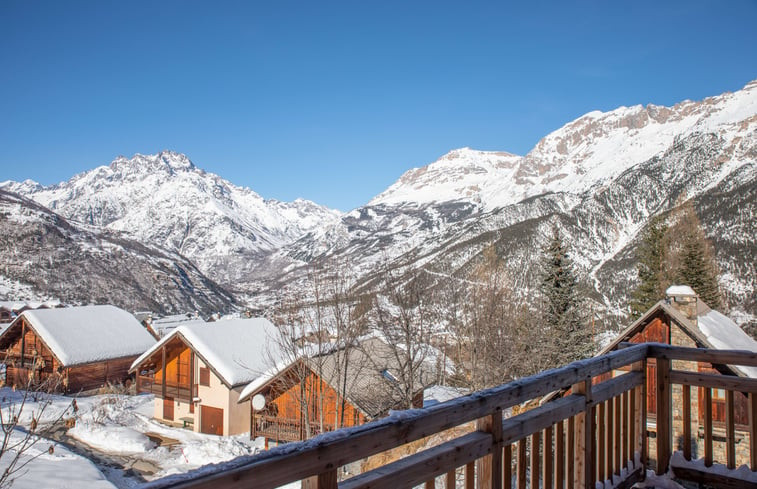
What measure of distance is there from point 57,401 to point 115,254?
12462 cm

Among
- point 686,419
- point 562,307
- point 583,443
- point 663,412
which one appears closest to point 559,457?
point 583,443

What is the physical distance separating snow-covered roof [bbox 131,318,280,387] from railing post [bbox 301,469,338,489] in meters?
25.3

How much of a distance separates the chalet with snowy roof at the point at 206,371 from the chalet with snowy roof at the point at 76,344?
28.5 ft

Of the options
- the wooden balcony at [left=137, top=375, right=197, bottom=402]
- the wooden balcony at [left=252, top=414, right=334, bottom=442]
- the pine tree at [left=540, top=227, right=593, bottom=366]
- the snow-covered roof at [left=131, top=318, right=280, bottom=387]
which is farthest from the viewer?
the wooden balcony at [left=137, top=375, right=197, bottom=402]

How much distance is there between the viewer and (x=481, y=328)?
822 inches

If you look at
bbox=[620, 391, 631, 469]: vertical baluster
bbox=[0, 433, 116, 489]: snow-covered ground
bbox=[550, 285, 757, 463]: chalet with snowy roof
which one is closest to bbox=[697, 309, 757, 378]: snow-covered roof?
bbox=[550, 285, 757, 463]: chalet with snowy roof

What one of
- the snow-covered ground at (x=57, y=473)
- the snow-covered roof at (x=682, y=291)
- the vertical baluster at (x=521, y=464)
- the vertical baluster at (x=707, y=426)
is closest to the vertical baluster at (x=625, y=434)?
the vertical baluster at (x=707, y=426)

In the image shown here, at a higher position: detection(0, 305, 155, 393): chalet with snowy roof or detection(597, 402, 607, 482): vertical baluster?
detection(597, 402, 607, 482): vertical baluster

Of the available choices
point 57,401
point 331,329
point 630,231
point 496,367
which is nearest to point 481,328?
point 496,367

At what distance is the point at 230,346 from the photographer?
29969 millimetres

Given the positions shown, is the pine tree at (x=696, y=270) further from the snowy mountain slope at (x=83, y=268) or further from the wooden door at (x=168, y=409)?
the snowy mountain slope at (x=83, y=268)

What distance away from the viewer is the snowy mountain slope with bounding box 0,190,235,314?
114 m

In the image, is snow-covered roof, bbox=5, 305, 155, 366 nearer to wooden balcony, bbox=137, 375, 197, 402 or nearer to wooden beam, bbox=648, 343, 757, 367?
wooden balcony, bbox=137, 375, 197, 402

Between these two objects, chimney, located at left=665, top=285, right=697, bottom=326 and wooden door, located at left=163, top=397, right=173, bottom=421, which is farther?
wooden door, located at left=163, top=397, right=173, bottom=421
